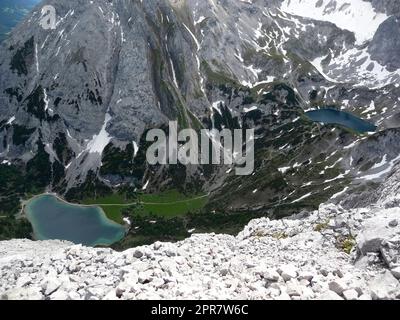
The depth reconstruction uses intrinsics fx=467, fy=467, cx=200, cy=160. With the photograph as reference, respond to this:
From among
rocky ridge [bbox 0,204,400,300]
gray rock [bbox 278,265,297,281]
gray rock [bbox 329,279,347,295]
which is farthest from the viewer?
gray rock [bbox 278,265,297,281]

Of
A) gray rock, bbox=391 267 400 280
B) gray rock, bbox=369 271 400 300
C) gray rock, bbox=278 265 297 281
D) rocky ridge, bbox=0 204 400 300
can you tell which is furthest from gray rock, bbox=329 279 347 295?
gray rock, bbox=391 267 400 280

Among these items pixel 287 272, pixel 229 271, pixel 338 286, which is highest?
pixel 287 272

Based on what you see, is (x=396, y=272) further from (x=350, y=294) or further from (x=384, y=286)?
(x=350, y=294)

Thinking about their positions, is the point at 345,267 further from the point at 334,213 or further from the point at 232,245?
the point at 334,213

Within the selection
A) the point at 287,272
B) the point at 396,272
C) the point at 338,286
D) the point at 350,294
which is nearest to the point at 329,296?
the point at 350,294

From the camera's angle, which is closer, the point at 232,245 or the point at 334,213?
the point at 232,245

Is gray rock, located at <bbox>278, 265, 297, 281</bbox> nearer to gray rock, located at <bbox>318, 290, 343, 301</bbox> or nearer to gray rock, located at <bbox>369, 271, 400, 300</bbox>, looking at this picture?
gray rock, located at <bbox>318, 290, 343, 301</bbox>

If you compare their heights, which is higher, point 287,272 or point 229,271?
point 287,272

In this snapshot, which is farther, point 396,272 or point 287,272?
point 287,272
